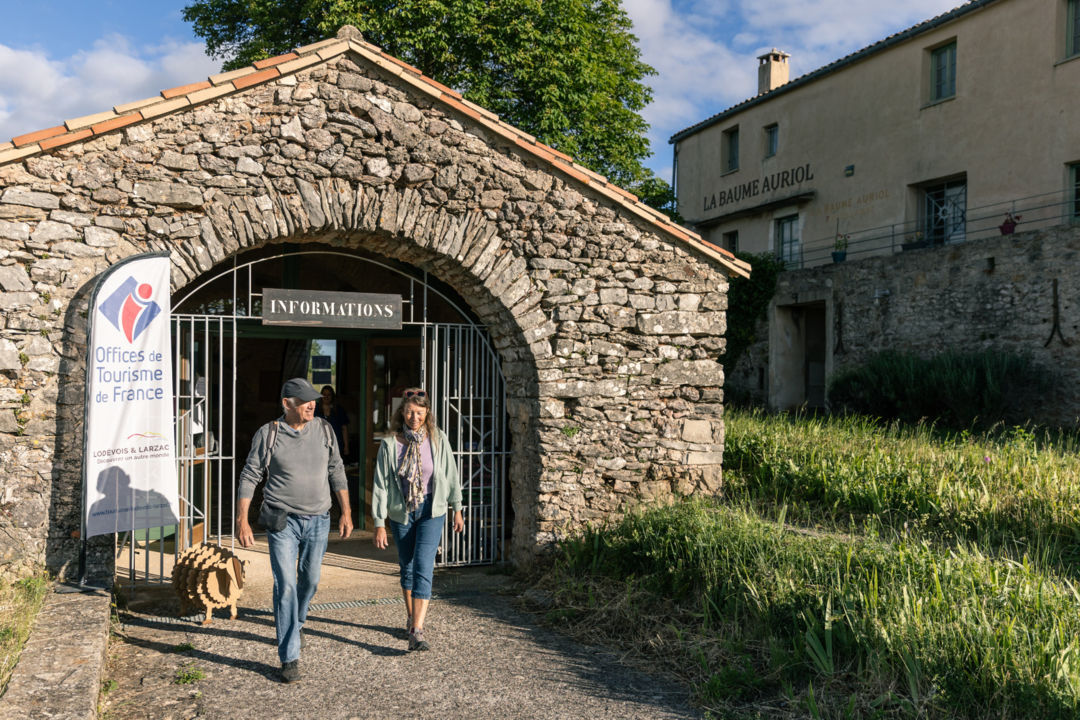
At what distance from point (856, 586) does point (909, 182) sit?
13727mm

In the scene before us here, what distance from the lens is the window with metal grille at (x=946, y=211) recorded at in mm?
15617

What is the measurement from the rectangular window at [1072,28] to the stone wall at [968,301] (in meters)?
3.50

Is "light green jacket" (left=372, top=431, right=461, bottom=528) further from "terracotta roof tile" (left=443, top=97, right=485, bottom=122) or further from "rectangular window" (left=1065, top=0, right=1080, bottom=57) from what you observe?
"rectangular window" (left=1065, top=0, right=1080, bottom=57)

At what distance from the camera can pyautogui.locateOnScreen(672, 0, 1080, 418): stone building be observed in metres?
13.7

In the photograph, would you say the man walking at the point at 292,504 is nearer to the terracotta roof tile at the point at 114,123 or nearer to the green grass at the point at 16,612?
the green grass at the point at 16,612

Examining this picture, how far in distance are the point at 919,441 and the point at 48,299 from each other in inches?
340

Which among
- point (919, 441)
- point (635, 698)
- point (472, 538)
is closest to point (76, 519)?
point (472, 538)

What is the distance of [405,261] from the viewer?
7.14 m

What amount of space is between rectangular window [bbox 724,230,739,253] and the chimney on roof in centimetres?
371

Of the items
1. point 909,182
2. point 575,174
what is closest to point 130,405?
point 575,174

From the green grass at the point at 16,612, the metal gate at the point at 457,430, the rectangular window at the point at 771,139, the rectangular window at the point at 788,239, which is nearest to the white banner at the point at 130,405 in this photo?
the green grass at the point at 16,612

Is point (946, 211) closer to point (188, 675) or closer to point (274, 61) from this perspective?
point (274, 61)

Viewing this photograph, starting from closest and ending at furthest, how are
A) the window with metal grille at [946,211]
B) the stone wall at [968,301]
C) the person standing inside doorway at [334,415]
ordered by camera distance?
the person standing inside doorway at [334,415] → the stone wall at [968,301] → the window with metal grille at [946,211]

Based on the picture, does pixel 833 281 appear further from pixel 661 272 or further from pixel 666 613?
pixel 666 613
